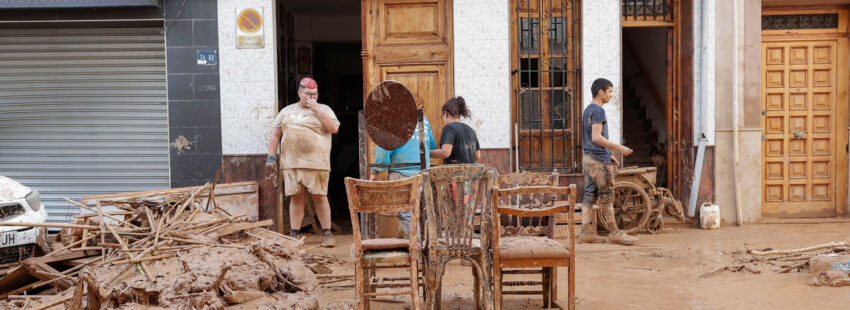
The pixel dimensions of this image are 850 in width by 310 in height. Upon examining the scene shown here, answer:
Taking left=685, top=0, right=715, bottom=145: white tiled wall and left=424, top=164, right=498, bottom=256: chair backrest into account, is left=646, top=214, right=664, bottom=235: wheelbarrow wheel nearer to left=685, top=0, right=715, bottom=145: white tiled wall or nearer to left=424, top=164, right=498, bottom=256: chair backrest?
left=685, top=0, right=715, bottom=145: white tiled wall

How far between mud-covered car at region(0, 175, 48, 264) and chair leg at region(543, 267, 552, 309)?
4245 millimetres

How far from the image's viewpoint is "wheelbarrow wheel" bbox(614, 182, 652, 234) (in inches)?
302

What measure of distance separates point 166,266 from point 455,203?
2.16 meters

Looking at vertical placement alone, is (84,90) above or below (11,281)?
above

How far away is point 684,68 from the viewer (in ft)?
28.2

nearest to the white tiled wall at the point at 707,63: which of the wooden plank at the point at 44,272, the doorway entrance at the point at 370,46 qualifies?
the doorway entrance at the point at 370,46

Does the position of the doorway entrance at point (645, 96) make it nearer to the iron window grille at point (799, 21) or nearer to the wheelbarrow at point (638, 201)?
the iron window grille at point (799, 21)

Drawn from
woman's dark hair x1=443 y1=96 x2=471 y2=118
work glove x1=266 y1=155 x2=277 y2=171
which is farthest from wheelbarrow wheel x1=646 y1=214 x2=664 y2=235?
work glove x1=266 y1=155 x2=277 y2=171

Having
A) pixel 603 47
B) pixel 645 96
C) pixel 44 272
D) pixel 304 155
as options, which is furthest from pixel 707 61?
pixel 44 272

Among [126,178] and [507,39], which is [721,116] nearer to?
[507,39]

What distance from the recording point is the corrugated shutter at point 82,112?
8672 millimetres

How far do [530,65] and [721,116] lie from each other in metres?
2.53

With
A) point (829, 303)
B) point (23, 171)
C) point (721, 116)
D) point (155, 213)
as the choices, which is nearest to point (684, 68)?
point (721, 116)

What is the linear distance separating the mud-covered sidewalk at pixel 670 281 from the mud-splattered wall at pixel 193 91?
88.8 inches
